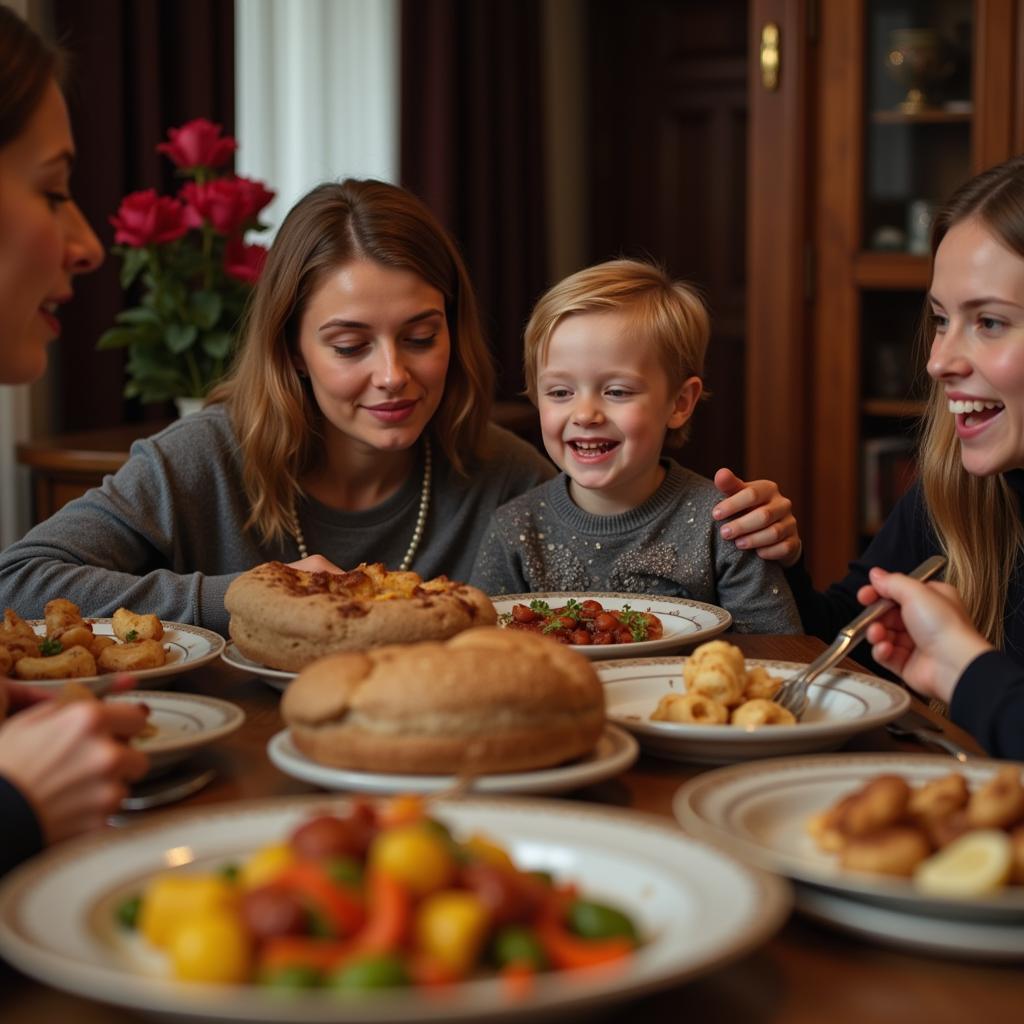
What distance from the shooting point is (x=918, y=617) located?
1.42m

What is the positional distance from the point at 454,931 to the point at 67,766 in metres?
0.39

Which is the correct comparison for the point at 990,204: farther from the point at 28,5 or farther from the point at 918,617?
the point at 28,5

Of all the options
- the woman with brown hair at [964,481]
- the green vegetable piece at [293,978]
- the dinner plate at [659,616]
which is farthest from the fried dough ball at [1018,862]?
A: the dinner plate at [659,616]

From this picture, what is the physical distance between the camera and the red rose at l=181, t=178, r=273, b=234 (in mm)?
3170

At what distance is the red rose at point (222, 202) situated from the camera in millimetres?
3170

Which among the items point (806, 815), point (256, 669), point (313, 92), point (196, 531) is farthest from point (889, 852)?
point (313, 92)

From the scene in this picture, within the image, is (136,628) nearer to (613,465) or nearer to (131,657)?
(131,657)

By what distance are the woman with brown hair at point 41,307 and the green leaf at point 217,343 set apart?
1.78 m

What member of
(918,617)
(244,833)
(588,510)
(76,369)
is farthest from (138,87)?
(244,833)

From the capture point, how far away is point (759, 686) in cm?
135

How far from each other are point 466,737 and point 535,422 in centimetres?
321

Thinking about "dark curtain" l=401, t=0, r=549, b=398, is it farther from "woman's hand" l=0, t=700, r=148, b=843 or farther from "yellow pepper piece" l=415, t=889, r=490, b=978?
"yellow pepper piece" l=415, t=889, r=490, b=978

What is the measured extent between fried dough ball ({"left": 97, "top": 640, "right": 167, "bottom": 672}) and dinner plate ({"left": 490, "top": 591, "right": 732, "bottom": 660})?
43 cm

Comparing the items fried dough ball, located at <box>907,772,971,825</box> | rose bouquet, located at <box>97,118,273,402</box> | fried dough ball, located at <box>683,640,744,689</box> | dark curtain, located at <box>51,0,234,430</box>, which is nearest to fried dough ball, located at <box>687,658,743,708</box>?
fried dough ball, located at <box>683,640,744,689</box>
